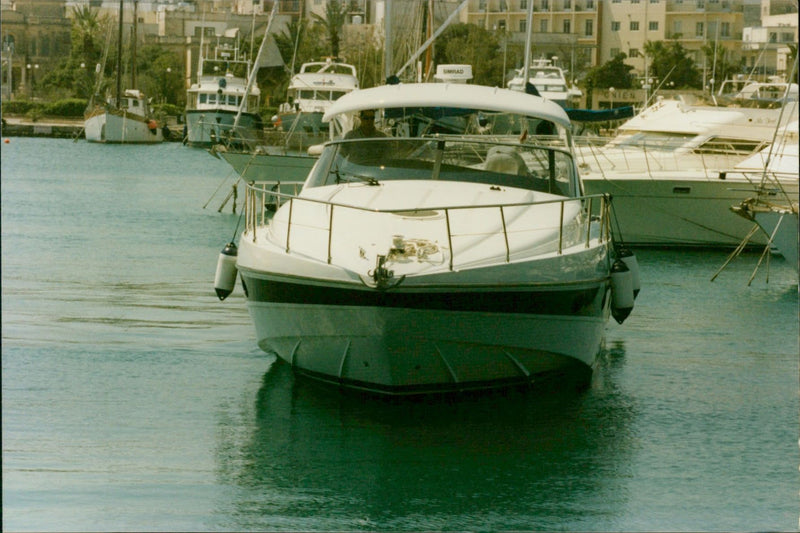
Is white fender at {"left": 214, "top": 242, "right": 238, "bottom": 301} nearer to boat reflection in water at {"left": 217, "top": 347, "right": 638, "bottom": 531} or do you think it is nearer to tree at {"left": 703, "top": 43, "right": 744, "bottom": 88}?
boat reflection in water at {"left": 217, "top": 347, "right": 638, "bottom": 531}

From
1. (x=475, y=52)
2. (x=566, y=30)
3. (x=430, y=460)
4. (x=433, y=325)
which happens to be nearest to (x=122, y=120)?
(x=475, y=52)

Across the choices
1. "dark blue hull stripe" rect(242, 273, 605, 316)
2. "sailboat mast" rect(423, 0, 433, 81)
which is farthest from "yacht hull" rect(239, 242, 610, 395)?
"sailboat mast" rect(423, 0, 433, 81)

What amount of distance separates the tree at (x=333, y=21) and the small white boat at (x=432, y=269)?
165ft

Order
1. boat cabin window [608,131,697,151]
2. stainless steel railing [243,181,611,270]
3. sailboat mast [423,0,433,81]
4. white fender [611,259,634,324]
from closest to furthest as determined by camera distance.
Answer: stainless steel railing [243,181,611,270], white fender [611,259,634,324], boat cabin window [608,131,697,151], sailboat mast [423,0,433,81]

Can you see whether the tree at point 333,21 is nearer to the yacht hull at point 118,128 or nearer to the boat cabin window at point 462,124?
the yacht hull at point 118,128

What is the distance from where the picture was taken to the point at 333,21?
6450cm

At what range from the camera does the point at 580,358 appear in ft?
35.6

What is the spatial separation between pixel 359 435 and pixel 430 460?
2.45 feet

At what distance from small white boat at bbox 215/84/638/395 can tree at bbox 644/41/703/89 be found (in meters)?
69.2

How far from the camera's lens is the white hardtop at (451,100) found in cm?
1195

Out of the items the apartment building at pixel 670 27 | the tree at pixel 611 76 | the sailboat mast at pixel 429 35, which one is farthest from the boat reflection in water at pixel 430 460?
the apartment building at pixel 670 27

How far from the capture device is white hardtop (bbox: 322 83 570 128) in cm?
1195

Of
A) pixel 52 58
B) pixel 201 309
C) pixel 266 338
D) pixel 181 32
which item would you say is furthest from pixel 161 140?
pixel 266 338

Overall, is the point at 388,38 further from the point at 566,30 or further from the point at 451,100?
the point at 566,30
